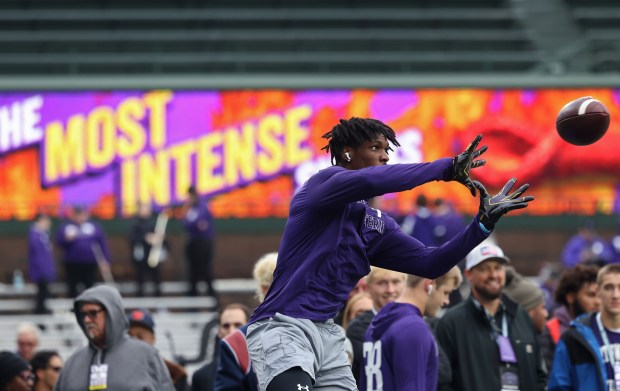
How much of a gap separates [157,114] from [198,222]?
352 cm

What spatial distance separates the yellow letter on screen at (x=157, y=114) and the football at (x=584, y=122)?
14546 mm

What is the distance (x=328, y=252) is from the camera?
5656mm

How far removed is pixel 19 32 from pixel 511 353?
63.5ft

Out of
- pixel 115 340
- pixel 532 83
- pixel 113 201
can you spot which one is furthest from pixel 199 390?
pixel 532 83

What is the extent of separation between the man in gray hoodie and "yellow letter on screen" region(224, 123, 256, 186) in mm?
13067

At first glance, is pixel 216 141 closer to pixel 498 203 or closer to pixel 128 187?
pixel 128 187

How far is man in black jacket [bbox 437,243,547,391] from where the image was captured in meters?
7.40

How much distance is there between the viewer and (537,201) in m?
21.3

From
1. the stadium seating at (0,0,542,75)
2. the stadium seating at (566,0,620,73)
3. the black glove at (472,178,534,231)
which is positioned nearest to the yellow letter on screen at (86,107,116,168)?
the stadium seating at (0,0,542,75)

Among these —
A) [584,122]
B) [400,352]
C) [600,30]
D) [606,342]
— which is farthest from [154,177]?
[584,122]

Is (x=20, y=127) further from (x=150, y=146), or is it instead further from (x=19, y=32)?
(x=19, y=32)

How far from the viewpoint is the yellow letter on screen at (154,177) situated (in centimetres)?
2042

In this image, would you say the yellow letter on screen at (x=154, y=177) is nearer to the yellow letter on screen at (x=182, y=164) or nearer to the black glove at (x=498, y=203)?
the yellow letter on screen at (x=182, y=164)

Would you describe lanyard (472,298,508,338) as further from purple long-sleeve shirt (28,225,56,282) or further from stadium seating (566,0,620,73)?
stadium seating (566,0,620,73)
